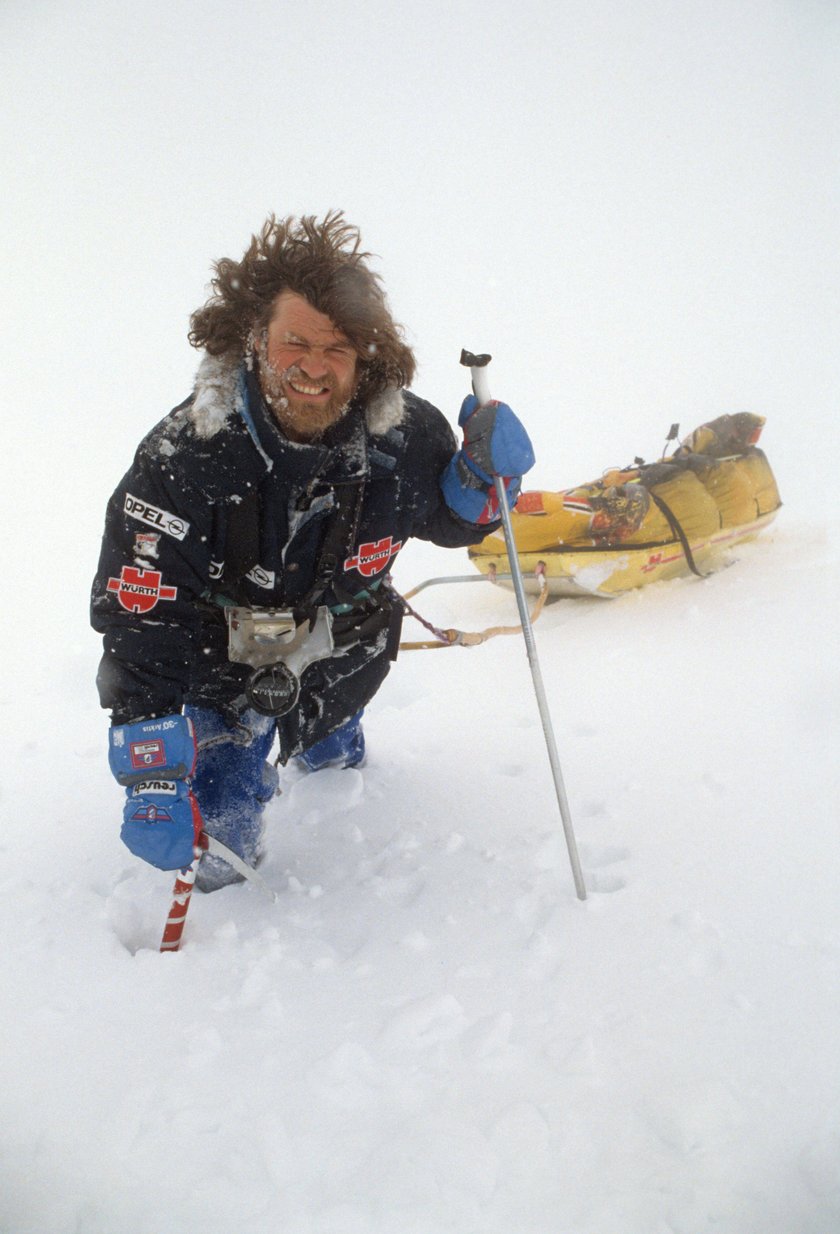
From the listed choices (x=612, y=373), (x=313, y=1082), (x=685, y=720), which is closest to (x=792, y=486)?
(x=685, y=720)

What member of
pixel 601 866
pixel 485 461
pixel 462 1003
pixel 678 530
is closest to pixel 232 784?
pixel 462 1003

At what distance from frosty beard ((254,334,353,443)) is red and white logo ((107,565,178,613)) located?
0.63 metres

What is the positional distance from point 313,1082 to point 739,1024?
1.04m

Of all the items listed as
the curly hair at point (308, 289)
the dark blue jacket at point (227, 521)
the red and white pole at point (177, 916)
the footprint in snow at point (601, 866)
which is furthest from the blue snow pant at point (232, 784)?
the curly hair at point (308, 289)

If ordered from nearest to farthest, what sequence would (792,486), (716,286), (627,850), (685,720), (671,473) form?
1. (627,850)
2. (685,720)
3. (671,473)
4. (792,486)
5. (716,286)

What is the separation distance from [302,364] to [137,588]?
0.87m

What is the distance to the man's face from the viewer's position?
2.21m

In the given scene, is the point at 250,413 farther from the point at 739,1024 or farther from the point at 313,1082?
the point at 739,1024

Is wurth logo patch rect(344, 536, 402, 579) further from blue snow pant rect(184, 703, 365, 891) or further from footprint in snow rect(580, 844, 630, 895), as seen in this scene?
footprint in snow rect(580, 844, 630, 895)

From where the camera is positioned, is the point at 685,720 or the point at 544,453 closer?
the point at 685,720

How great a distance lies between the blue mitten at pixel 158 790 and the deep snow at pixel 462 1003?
0.31 metres

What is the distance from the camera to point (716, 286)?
61.9ft

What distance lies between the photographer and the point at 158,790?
220 cm

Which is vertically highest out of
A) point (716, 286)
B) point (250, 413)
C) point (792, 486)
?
point (716, 286)
